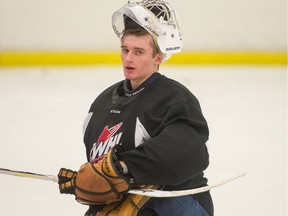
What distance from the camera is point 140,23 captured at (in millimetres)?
1896

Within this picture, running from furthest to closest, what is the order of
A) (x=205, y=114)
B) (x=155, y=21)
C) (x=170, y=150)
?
1. (x=205, y=114)
2. (x=155, y=21)
3. (x=170, y=150)

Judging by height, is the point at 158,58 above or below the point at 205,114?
above

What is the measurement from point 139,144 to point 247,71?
4917 mm

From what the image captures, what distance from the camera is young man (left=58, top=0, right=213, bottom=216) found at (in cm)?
179

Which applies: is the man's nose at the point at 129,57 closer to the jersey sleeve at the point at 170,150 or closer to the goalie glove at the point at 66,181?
the jersey sleeve at the point at 170,150

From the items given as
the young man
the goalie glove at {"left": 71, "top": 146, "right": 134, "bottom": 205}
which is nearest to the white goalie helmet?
the young man

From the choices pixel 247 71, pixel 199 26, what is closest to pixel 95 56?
pixel 199 26

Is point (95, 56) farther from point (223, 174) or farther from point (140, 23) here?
point (140, 23)

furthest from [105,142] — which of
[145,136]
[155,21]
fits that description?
[155,21]

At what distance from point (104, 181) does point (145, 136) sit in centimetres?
17

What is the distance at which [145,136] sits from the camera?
6.13 feet

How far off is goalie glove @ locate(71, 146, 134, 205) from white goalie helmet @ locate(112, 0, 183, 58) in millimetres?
329

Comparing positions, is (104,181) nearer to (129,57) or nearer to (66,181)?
(66,181)

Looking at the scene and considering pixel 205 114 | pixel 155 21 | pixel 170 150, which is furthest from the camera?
pixel 205 114
